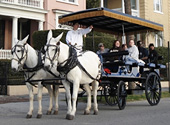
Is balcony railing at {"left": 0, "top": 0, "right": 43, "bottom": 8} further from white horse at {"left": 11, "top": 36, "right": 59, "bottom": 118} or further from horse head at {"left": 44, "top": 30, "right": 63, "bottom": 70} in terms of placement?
horse head at {"left": 44, "top": 30, "right": 63, "bottom": 70}

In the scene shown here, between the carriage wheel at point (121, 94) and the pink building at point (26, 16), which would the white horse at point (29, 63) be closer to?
the carriage wheel at point (121, 94)

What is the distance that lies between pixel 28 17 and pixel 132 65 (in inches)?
604

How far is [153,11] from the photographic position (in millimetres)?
34344

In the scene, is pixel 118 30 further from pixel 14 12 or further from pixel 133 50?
pixel 14 12

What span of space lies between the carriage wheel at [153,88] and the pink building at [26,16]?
46.0 ft

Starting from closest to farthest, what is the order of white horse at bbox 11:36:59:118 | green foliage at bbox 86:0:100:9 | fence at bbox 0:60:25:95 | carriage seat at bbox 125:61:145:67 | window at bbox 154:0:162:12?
white horse at bbox 11:36:59:118
carriage seat at bbox 125:61:145:67
fence at bbox 0:60:25:95
green foliage at bbox 86:0:100:9
window at bbox 154:0:162:12

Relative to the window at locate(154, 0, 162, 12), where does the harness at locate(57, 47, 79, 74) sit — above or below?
below

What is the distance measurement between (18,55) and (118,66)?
3994mm

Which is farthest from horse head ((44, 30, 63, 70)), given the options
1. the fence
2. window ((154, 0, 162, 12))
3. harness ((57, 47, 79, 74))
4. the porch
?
window ((154, 0, 162, 12))

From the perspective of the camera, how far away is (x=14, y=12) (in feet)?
82.0

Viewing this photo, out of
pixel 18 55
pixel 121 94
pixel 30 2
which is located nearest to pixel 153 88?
pixel 121 94

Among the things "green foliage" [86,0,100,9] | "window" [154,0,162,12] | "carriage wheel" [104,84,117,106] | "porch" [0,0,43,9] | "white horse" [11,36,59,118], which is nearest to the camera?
"white horse" [11,36,59,118]

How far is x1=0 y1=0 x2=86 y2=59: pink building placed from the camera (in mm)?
24839

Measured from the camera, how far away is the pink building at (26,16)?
24.8 meters
